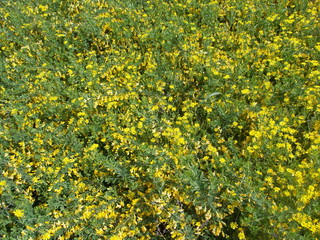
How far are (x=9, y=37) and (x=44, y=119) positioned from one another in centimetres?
225

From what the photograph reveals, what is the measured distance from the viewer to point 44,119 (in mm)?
4262

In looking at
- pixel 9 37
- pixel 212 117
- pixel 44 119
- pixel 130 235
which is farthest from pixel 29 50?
pixel 130 235

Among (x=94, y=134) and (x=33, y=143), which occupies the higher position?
(x=94, y=134)

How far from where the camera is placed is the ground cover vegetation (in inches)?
109

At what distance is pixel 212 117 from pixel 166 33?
5.58 ft

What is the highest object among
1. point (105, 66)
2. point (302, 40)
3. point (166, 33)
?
point (302, 40)

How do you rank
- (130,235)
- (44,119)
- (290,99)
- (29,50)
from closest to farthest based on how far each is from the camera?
(130,235) < (290,99) < (44,119) < (29,50)

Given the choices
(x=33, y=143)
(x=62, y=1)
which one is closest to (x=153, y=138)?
(x=33, y=143)

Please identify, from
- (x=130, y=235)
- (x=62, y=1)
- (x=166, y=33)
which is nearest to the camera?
(x=130, y=235)

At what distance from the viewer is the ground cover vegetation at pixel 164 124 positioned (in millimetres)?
2781

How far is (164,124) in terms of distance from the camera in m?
3.43

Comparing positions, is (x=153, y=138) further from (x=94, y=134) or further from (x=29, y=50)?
(x=29, y=50)

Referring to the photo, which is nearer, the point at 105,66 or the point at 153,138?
the point at 153,138

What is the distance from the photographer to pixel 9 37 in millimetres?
5594
